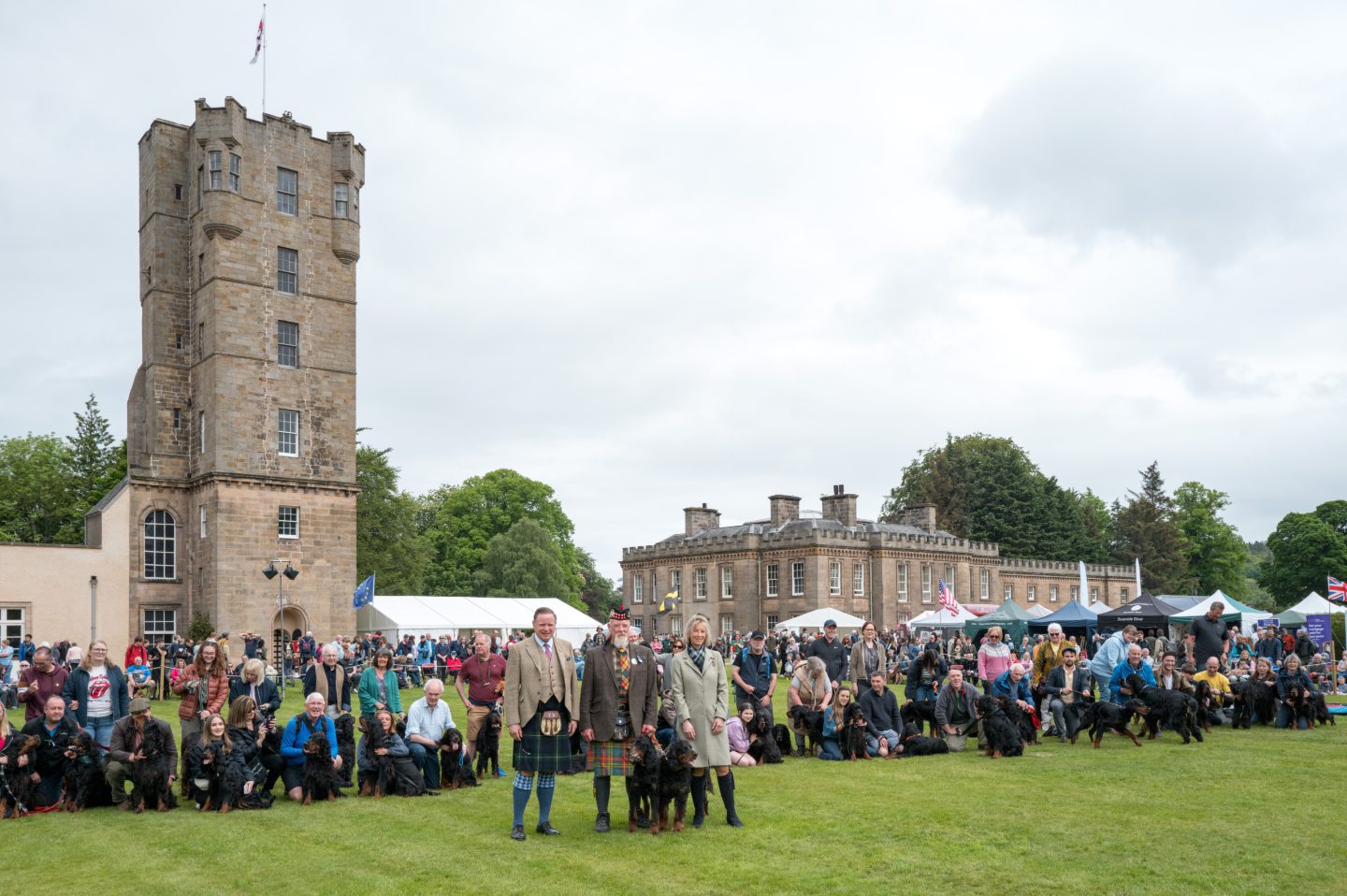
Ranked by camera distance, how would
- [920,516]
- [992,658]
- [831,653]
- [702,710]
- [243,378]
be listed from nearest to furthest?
[702,710], [831,653], [992,658], [243,378], [920,516]

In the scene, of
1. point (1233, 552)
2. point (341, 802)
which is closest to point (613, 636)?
point (341, 802)

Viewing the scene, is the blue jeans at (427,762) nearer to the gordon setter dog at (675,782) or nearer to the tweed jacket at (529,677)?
the tweed jacket at (529,677)

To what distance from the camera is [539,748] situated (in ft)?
31.2

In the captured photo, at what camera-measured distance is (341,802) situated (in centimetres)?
1188

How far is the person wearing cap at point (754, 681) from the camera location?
1494 cm

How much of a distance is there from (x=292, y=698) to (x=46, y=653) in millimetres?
13516

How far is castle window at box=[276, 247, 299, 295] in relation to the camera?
126 ft

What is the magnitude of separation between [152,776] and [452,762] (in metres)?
3.08

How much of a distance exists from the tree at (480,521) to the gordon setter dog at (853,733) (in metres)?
59.7

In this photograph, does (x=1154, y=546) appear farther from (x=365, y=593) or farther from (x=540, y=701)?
(x=540, y=701)

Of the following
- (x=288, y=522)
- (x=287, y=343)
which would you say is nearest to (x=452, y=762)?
(x=288, y=522)

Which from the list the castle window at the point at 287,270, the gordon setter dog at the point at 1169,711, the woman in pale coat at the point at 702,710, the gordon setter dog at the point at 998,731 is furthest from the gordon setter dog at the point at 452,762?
the castle window at the point at 287,270

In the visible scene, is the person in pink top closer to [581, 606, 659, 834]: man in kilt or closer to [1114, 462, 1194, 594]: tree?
[581, 606, 659, 834]: man in kilt

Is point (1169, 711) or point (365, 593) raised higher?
point (365, 593)
